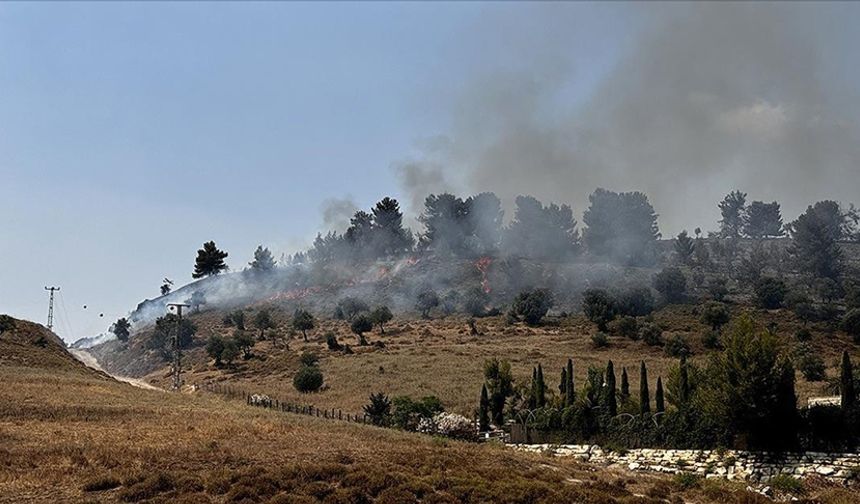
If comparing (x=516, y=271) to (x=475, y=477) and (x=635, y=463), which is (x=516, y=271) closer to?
(x=635, y=463)

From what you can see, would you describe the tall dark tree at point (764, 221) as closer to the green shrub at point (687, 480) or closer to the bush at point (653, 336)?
the bush at point (653, 336)

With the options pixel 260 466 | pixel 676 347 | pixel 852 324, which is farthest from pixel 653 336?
pixel 260 466

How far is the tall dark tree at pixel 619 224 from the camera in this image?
14325 cm

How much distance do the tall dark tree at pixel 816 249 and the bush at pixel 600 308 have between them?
1699 inches

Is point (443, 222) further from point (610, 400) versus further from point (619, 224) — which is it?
point (610, 400)

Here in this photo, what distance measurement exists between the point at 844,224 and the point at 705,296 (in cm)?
6141

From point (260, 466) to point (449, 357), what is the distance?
5659 centimetres

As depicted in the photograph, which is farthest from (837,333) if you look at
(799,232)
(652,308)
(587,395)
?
(587,395)

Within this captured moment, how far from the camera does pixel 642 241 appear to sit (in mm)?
143250

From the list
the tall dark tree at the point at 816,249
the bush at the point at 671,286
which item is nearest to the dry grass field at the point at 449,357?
the bush at the point at 671,286

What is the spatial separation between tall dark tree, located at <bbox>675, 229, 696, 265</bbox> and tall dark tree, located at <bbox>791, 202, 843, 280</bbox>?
1767cm

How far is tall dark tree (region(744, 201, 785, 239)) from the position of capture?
16311 cm

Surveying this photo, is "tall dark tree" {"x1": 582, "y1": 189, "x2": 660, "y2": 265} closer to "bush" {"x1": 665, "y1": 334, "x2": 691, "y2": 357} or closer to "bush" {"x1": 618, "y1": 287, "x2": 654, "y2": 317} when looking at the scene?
"bush" {"x1": 618, "y1": 287, "x2": 654, "y2": 317}

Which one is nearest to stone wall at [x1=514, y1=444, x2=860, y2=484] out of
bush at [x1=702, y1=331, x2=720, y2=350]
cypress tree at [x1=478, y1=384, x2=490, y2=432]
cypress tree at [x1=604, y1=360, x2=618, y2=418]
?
cypress tree at [x1=604, y1=360, x2=618, y2=418]
